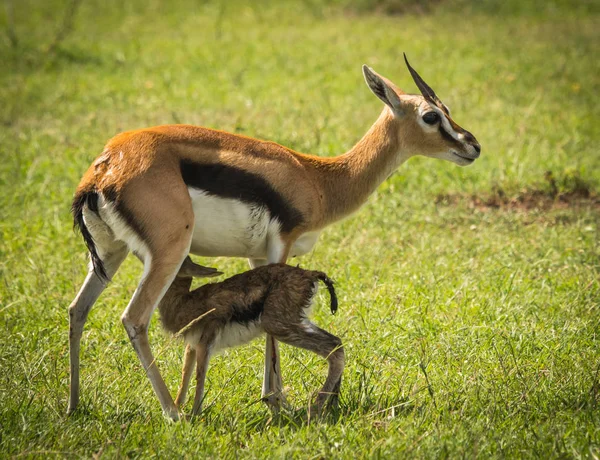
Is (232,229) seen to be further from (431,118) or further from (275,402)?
(431,118)

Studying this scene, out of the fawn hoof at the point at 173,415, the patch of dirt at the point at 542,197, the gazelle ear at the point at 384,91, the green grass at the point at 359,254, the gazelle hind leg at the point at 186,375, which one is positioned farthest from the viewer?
the patch of dirt at the point at 542,197

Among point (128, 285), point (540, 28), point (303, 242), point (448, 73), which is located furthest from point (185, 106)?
point (540, 28)

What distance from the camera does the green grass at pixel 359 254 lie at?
3908mm

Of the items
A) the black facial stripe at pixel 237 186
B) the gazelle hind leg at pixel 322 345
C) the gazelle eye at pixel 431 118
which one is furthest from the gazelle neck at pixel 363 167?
the gazelle hind leg at pixel 322 345

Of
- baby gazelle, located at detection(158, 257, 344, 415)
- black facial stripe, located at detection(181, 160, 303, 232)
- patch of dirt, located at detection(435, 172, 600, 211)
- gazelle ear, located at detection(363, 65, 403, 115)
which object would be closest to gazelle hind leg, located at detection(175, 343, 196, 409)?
baby gazelle, located at detection(158, 257, 344, 415)

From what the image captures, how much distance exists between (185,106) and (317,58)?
2686 millimetres

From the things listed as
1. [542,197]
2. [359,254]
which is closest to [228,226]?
[359,254]

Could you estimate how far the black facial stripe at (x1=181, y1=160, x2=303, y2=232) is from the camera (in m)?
4.33

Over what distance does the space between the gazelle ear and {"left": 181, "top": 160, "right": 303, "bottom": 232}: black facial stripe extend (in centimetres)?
97

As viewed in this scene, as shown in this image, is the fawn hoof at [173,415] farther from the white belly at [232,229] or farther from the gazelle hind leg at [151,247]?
the white belly at [232,229]

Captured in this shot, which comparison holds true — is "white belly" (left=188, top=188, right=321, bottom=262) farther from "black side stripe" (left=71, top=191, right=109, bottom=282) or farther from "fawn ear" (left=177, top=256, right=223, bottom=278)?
"black side stripe" (left=71, top=191, right=109, bottom=282)

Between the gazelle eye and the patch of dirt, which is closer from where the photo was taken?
the gazelle eye

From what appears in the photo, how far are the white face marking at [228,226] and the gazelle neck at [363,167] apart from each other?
570mm

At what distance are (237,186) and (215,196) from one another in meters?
0.13
